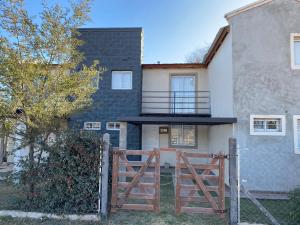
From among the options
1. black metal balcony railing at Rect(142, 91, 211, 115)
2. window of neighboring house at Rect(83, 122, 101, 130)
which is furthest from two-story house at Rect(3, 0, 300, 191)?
window of neighboring house at Rect(83, 122, 101, 130)

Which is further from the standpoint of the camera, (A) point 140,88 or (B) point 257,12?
(A) point 140,88

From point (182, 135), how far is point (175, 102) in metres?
2.06

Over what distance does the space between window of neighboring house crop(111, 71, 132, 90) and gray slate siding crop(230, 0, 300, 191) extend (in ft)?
19.9

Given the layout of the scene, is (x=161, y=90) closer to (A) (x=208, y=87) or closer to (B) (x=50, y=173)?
(A) (x=208, y=87)

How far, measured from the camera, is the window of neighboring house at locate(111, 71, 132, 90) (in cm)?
1286

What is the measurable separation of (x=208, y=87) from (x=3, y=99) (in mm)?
10705

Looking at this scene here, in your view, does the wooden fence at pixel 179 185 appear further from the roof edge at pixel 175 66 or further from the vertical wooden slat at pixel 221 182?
the roof edge at pixel 175 66

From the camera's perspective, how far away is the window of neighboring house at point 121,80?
1286 centimetres

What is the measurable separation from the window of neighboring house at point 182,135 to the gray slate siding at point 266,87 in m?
5.41

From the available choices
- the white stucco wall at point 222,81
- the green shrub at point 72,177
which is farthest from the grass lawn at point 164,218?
the white stucco wall at point 222,81

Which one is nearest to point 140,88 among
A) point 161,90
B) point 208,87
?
point 161,90

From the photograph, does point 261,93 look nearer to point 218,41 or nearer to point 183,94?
point 218,41

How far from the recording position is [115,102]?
1266cm

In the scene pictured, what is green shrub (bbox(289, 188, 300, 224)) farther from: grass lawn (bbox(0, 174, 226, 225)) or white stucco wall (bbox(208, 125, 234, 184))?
white stucco wall (bbox(208, 125, 234, 184))
